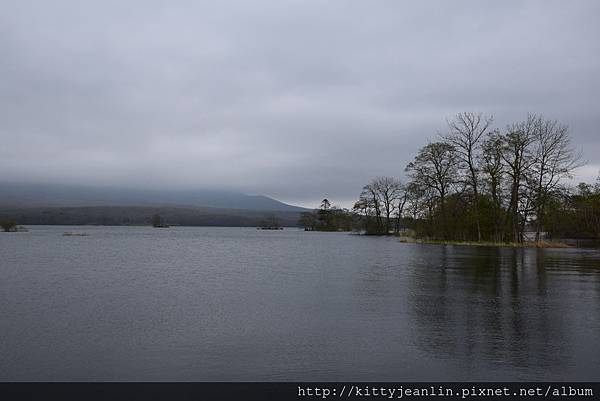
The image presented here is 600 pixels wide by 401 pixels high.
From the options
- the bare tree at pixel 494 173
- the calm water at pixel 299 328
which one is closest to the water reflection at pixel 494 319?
the calm water at pixel 299 328

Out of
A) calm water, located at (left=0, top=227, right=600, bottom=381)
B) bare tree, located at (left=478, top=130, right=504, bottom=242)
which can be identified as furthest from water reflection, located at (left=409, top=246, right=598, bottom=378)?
bare tree, located at (left=478, top=130, right=504, bottom=242)

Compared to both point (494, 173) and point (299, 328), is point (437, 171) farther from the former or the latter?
point (299, 328)

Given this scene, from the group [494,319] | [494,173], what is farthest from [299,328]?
[494,173]

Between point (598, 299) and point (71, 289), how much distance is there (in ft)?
54.9

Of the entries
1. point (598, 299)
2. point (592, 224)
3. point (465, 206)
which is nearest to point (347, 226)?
point (592, 224)

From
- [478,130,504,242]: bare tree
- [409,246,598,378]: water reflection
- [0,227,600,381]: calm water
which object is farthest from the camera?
[478,130,504,242]: bare tree

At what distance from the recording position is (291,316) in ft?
39.7

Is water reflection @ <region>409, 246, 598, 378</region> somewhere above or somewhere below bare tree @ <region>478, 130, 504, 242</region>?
below

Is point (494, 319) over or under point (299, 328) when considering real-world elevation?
over

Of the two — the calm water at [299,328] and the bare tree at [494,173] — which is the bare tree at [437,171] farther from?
the calm water at [299,328]

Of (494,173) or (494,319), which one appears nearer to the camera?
(494,319)

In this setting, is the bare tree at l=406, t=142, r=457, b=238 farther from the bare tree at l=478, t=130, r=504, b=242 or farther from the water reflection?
the water reflection

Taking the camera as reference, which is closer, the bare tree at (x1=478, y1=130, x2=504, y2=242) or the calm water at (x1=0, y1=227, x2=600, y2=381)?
the calm water at (x1=0, y1=227, x2=600, y2=381)
